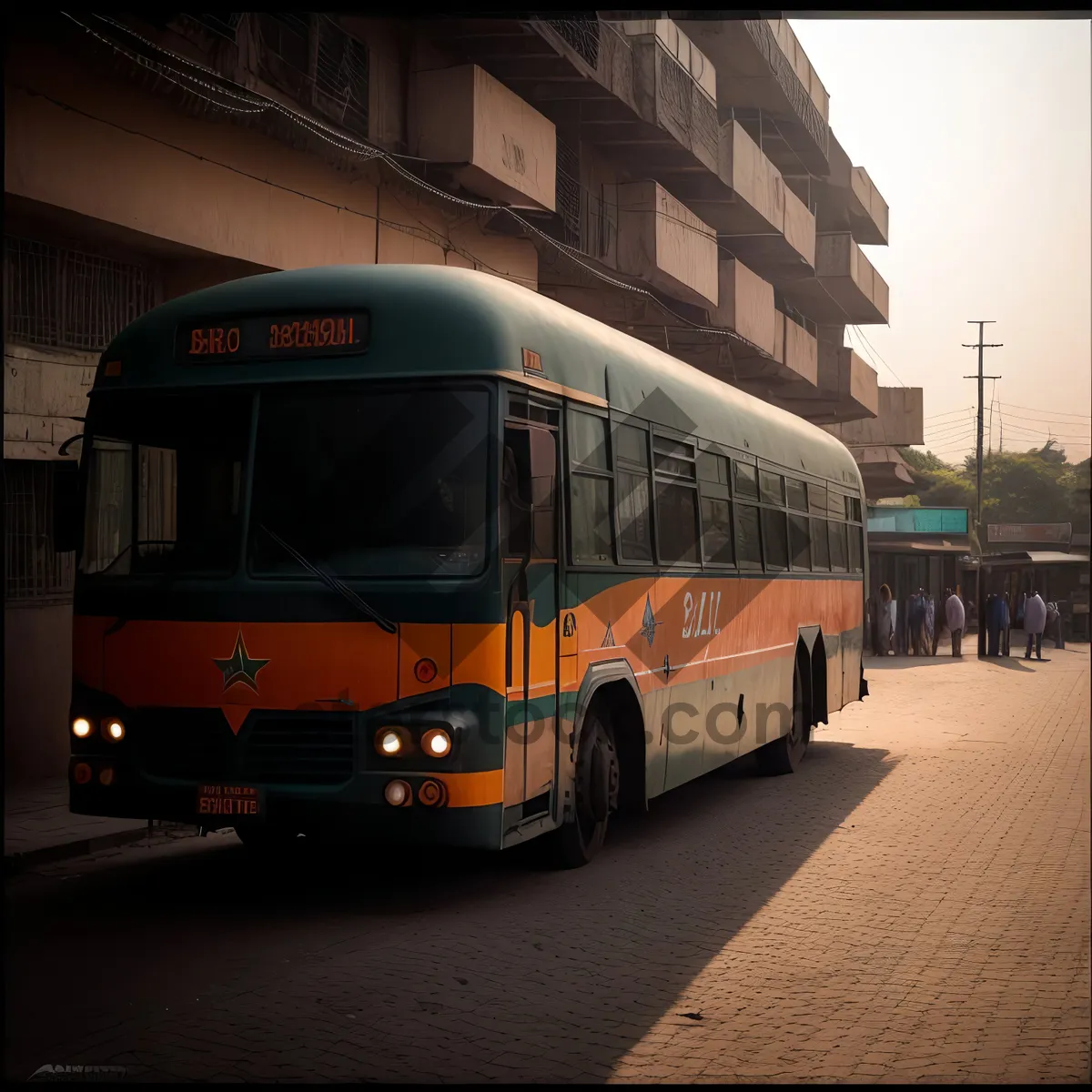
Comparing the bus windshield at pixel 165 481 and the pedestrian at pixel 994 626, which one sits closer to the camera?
the bus windshield at pixel 165 481

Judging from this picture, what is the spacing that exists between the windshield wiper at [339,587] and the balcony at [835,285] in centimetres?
3112

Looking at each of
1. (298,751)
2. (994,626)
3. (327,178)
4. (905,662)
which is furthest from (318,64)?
(994,626)

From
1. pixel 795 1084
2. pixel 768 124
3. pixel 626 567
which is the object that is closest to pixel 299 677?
pixel 626 567

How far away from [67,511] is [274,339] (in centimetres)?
Answer: 154

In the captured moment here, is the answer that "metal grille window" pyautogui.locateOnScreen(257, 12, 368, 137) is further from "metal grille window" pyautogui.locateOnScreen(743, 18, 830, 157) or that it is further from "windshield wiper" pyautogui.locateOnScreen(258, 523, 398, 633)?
"metal grille window" pyautogui.locateOnScreen(743, 18, 830, 157)

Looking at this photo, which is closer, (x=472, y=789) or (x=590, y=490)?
(x=472, y=789)

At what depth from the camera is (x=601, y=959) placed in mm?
7031

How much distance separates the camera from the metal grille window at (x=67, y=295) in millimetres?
12836

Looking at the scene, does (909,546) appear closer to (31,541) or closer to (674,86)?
(674,86)

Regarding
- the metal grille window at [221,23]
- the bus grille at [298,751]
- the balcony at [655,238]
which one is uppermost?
the balcony at [655,238]

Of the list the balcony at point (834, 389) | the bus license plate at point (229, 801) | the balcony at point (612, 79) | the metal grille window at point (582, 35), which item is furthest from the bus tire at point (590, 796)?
the balcony at point (834, 389)

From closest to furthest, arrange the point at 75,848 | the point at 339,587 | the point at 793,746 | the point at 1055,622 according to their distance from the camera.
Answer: the point at 339,587 < the point at 75,848 < the point at 793,746 < the point at 1055,622

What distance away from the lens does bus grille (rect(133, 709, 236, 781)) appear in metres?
7.59

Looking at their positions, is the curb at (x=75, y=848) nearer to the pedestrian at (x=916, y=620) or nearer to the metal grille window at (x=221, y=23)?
the metal grille window at (x=221, y=23)
